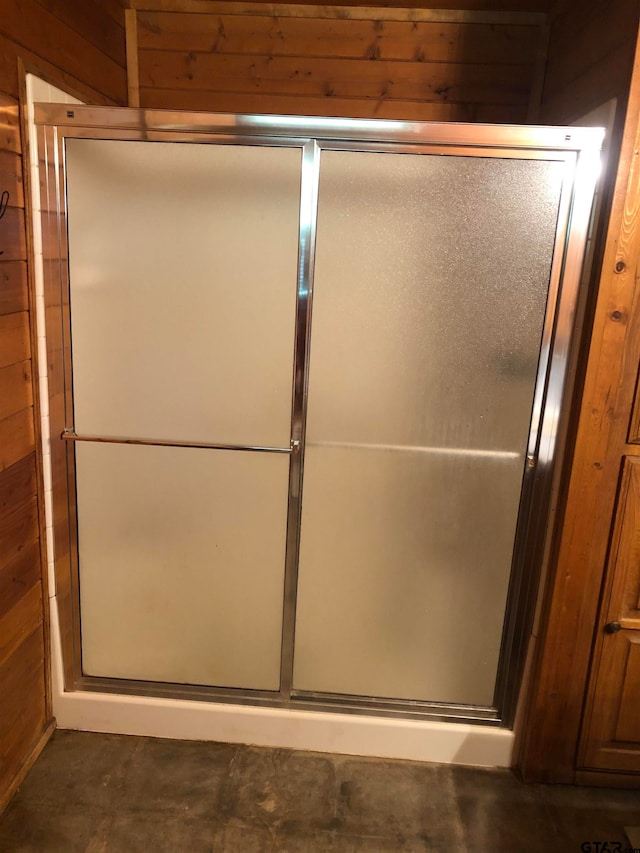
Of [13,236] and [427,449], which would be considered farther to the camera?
[427,449]

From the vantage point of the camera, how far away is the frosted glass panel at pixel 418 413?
1.56m

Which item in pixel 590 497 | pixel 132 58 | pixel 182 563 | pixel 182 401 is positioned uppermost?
pixel 132 58

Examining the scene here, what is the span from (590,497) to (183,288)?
48.6 inches

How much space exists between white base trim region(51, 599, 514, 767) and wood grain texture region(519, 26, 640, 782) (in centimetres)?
15

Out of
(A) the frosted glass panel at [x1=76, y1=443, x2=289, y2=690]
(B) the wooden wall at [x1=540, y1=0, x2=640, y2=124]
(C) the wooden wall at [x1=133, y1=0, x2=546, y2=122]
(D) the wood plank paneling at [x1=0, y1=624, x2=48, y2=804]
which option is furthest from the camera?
(C) the wooden wall at [x1=133, y1=0, x2=546, y2=122]

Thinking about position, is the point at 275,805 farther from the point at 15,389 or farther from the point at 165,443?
the point at 15,389

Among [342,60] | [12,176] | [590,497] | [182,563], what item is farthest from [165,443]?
[342,60]

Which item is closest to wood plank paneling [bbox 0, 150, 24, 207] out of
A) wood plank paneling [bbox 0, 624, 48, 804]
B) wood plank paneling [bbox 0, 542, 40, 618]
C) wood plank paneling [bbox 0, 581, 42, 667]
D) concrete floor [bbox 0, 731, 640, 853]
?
wood plank paneling [bbox 0, 542, 40, 618]

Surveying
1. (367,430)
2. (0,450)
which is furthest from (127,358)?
(367,430)

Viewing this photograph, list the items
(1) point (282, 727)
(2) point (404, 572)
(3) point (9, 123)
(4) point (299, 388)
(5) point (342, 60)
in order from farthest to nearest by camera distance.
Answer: (5) point (342, 60) < (1) point (282, 727) < (2) point (404, 572) < (4) point (299, 388) < (3) point (9, 123)

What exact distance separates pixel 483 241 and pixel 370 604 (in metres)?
1.08

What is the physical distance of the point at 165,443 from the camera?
5.71 feet

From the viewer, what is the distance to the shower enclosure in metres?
1.56

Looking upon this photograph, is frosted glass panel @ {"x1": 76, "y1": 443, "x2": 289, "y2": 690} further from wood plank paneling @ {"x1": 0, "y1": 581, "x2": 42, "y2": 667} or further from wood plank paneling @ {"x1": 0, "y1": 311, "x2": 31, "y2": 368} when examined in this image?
wood plank paneling @ {"x1": 0, "y1": 311, "x2": 31, "y2": 368}
